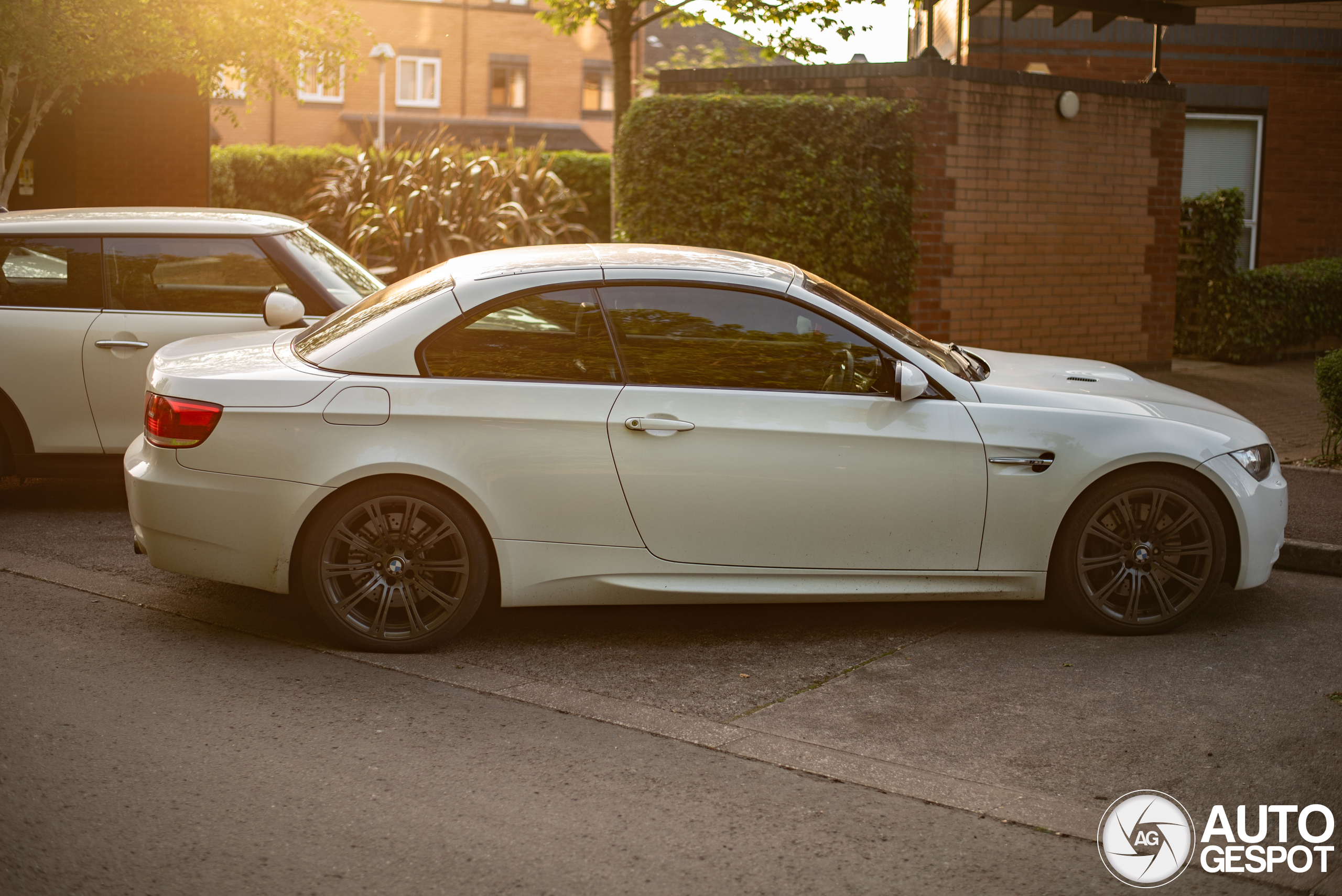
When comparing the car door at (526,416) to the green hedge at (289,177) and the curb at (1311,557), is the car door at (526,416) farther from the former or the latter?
the green hedge at (289,177)

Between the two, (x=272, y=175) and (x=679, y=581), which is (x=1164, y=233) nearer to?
(x=679, y=581)

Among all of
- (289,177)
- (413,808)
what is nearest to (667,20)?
(413,808)

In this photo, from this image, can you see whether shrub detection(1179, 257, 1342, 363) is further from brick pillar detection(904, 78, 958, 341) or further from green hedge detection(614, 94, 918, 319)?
green hedge detection(614, 94, 918, 319)

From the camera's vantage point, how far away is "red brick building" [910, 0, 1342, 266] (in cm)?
1720

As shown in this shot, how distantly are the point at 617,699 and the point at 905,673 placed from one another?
109 centimetres

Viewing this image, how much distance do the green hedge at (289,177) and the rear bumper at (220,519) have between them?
22456 millimetres

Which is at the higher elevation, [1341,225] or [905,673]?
[1341,225]

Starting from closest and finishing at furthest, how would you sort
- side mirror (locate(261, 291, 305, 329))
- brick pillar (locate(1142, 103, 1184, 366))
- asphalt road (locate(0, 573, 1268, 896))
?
asphalt road (locate(0, 573, 1268, 896)) → side mirror (locate(261, 291, 305, 329)) → brick pillar (locate(1142, 103, 1184, 366))

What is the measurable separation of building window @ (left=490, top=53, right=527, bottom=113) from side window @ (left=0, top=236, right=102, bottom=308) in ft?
126

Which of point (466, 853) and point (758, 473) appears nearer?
point (466, 853)

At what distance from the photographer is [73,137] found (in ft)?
52.0

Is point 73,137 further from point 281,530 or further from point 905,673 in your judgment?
point 905,673

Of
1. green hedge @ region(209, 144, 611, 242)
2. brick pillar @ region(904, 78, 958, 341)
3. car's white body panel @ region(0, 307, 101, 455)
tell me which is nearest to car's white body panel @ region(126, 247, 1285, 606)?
car's white body panel @ region(0, 307, 101, 455)

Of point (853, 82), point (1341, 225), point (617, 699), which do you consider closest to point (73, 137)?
point (853, 82)
